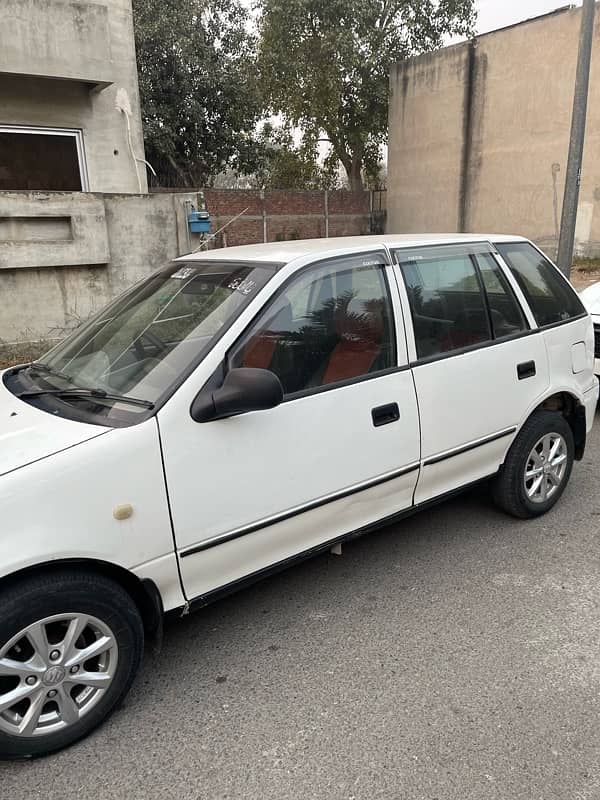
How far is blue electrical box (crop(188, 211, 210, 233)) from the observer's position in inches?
343

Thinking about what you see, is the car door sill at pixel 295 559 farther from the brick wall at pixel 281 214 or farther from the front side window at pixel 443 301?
the brick wall at pixel 281 214

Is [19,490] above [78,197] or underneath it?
underneath

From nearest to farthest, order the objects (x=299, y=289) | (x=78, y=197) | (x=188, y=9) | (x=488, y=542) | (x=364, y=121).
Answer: (x=299, y=289)
(x=488, y=542)
(x=78, y=197)
(x=188, y=9)
(x=364, y=121)

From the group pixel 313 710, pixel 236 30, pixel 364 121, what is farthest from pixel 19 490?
pixel 364 121

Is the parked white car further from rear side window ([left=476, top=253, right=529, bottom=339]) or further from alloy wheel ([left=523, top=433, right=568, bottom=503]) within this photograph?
rear side window ([left=476, top=253, right=529, bottom=339])

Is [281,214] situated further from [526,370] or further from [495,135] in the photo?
[526,370]

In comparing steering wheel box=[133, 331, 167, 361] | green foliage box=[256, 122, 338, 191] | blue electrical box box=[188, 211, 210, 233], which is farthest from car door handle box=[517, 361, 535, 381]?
green foliage box=[256, 122, 338, 191]

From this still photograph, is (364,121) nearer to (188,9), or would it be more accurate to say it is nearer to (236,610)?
(188,9)

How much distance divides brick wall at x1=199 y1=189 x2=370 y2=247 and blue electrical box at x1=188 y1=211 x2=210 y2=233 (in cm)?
1018

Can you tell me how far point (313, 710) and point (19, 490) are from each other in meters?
1.40

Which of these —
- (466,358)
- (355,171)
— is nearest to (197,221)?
(466,358)

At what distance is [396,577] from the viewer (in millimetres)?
3389

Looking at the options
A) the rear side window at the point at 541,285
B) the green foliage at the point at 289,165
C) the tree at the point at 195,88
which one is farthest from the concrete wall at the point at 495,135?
the rear side window at the point at 541,285

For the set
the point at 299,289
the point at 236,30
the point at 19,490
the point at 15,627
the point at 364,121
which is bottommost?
the point at 15,627
